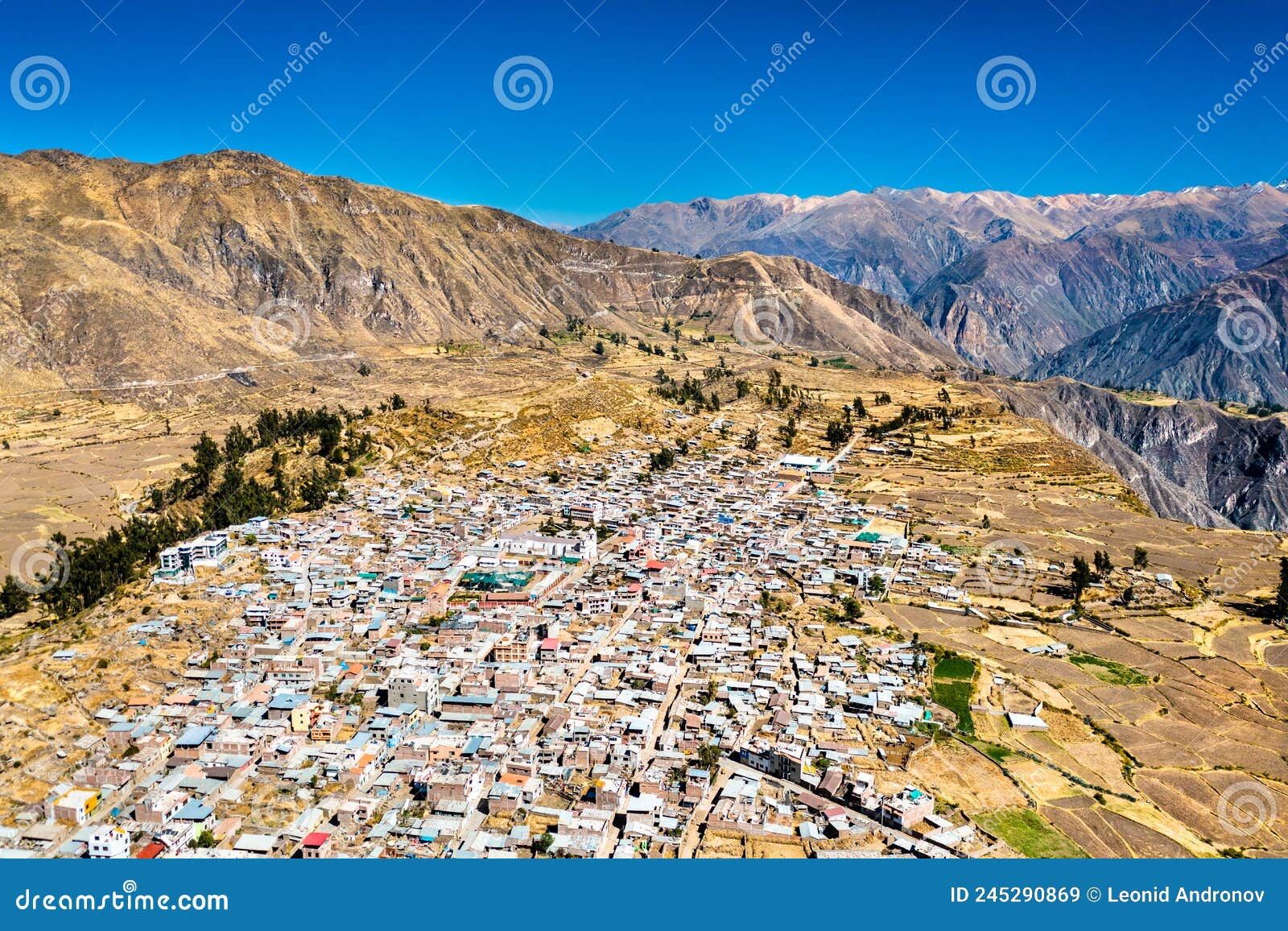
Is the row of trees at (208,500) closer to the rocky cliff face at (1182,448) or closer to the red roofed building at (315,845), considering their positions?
the red roofed building at (315,845)

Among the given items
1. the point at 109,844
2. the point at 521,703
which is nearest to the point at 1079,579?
the point at 521,703

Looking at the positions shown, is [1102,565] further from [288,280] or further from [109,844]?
[288,280]

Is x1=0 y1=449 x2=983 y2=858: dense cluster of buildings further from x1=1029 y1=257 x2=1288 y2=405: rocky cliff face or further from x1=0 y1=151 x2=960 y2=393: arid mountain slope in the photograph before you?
x1=1029 y1=257 x2=1288 y2=405: rocky cliff face

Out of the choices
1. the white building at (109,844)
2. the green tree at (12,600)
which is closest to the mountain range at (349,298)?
the green tree at (12,600)

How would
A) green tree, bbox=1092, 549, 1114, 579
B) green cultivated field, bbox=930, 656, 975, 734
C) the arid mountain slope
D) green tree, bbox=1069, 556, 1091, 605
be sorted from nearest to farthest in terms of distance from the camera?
green cultivated field, bbox=930, 656, 975, 734, green tree, bbox=1069, 556, 1091, 605, green tree, bbox=1092, 549, 1114, 579, the arid mountain slope

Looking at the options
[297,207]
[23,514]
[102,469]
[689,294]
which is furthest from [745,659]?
[689,294]

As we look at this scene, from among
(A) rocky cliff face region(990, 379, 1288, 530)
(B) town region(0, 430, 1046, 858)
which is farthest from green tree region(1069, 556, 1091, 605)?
(A) rocky cliff face region(990, 379, 1288, 530)
